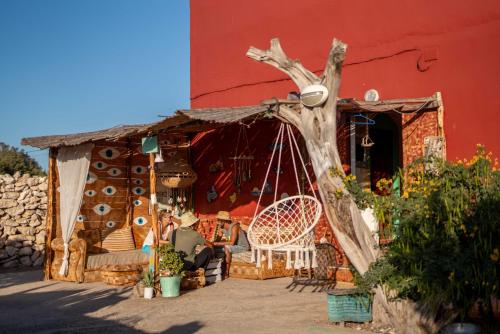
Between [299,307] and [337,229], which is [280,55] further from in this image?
[299,307]

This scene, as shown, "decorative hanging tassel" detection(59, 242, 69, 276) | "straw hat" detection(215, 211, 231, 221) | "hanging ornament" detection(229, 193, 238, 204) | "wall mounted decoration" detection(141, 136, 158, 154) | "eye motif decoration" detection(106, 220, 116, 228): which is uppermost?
"wall mounted decoration" detection(141, 136, 158, 154)

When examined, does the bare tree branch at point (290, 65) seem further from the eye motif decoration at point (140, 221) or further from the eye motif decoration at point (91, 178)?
the eye motif decoration at point (140, 221)

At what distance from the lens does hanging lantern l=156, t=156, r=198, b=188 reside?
916 cm

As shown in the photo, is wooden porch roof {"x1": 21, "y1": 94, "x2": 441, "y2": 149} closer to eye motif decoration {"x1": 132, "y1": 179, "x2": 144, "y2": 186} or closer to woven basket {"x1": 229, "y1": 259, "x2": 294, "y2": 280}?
eye motif decoration {"x1": 132, "y1": 179, "x2": 144, "y2": 186}

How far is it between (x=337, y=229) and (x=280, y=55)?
6.00 ft

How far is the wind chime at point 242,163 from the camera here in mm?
9227

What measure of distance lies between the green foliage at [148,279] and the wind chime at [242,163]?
2.76 m

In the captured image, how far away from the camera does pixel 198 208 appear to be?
33.3 feet

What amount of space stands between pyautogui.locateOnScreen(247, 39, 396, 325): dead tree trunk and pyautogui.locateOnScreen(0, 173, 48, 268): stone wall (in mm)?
7645

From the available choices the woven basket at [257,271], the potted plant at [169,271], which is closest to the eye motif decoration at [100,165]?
the woven basket at [257,271]

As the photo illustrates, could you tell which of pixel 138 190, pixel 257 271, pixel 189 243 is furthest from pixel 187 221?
pixel 138 190

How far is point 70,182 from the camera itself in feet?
28.9

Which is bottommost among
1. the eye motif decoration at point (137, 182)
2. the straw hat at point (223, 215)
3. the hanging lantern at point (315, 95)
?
the straw hat at point (223, 215)

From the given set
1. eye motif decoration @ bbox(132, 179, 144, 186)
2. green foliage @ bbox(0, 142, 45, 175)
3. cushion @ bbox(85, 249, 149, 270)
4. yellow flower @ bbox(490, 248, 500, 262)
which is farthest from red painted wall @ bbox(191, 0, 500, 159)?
green foliage @ bbox(0, 142, 45, 175)
